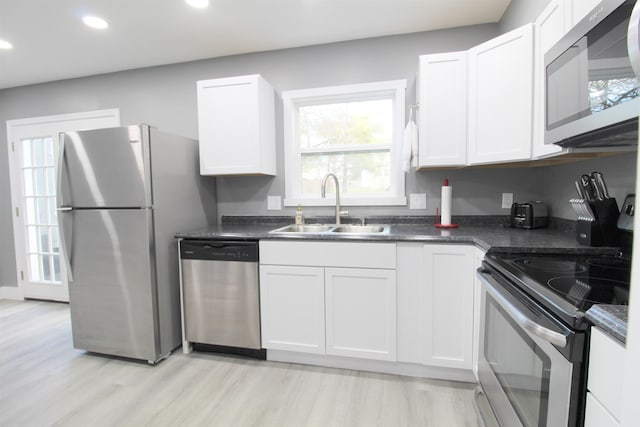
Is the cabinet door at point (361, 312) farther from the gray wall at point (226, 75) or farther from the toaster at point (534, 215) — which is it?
the toaster at point (534, 215)

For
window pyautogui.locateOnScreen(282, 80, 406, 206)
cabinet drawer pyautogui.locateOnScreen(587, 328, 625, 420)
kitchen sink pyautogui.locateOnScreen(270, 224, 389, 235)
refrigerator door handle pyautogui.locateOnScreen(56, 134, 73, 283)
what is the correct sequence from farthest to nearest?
1. window pyautogui.locateOnScreen(282, 80, 406, 206)
2. kitchen sink pyautogui.locateOnScreen(270, 224, 389, 235)
3. refrigerator door handle pyautogui.locateOnScreen(56, 134, 73, 283)
4. cabinet drawer pyautogui.locateOnScreen(587, 328, 625, 420)

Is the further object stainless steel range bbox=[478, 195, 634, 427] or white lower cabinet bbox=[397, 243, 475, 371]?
white lower cabinet bbox=[397, 243, 475, 371]

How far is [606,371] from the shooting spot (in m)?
0.66

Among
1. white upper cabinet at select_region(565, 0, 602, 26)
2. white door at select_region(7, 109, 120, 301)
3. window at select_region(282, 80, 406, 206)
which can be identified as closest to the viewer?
white upper cabinet at select_region(565, 0, 602, 26)

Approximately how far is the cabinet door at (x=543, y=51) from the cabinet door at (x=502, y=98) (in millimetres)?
34

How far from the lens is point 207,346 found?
7.40ft

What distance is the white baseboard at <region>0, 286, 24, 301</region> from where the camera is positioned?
11.6ft

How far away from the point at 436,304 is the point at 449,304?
8 centimetres

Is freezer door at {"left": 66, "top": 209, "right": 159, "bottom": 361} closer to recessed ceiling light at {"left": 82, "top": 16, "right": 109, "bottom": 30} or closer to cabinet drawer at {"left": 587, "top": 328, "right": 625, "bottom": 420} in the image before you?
recessed ceiling light at {"left": 82, "top": 16, "right": 109, "bottom": 30}

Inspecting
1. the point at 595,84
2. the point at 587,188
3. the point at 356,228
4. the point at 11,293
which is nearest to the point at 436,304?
the point at 356,228

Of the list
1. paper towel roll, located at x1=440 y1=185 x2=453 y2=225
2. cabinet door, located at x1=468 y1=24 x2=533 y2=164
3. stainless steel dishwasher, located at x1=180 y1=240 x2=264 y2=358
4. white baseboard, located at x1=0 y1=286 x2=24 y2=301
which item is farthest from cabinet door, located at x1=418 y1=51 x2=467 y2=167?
white baseboard, located at x1=0 y1=286 x2=24 y2=301

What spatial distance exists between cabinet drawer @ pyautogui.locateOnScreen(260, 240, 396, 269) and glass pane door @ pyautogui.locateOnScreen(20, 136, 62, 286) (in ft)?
9.86

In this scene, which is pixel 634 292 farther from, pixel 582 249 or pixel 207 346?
pixel 207 346

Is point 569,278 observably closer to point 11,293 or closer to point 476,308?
point 476,308
